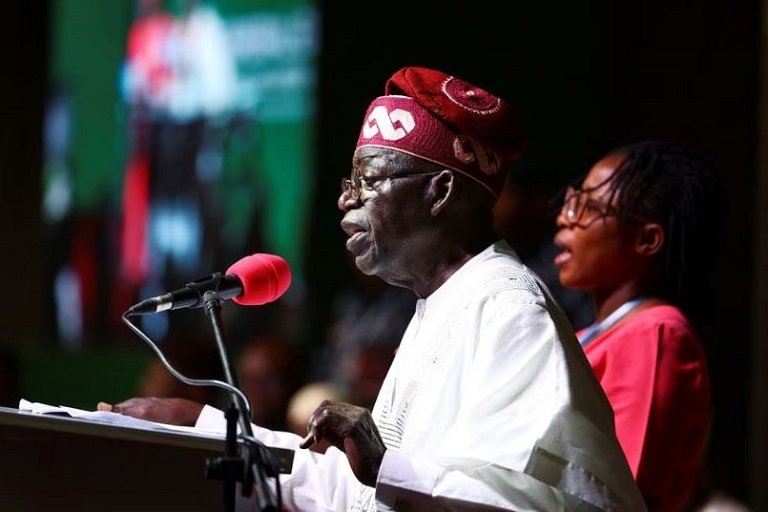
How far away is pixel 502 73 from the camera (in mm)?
6930

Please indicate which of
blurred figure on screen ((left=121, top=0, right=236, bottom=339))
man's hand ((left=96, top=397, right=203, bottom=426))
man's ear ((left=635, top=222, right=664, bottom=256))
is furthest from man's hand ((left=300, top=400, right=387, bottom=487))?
blurred figure on screen ((left=121, top=0, right=236, bottom=339))

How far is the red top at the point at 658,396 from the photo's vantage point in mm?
3482

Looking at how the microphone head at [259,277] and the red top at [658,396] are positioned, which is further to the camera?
the red top at [658,396]

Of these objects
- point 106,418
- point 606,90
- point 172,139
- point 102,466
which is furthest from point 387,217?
point 172,139

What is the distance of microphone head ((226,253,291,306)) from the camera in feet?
9.05

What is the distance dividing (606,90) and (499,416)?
435 centimetres

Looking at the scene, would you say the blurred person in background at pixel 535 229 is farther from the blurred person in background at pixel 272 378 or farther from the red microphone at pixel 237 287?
the red microphone at pixel 237 287

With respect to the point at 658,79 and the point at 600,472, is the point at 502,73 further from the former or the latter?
the point at 600,472

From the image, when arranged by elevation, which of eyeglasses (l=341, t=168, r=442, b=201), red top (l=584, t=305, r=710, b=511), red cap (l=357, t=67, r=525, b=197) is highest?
red cap (l=357, t=67, r=525, b=197)

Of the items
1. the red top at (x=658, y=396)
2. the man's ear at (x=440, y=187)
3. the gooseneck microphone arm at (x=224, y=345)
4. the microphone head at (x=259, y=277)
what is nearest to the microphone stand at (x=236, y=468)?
→ the gooseneck microphone arm at (x=224, y=345)

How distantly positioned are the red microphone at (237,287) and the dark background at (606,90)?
3558 millimetres

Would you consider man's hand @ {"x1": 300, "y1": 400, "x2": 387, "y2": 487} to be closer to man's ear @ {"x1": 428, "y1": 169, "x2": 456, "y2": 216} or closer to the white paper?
the white paper

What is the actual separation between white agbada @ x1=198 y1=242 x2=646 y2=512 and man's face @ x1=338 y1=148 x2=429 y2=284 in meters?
0.14

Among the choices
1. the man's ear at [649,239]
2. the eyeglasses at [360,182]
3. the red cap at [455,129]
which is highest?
the red cap at [455,129]
